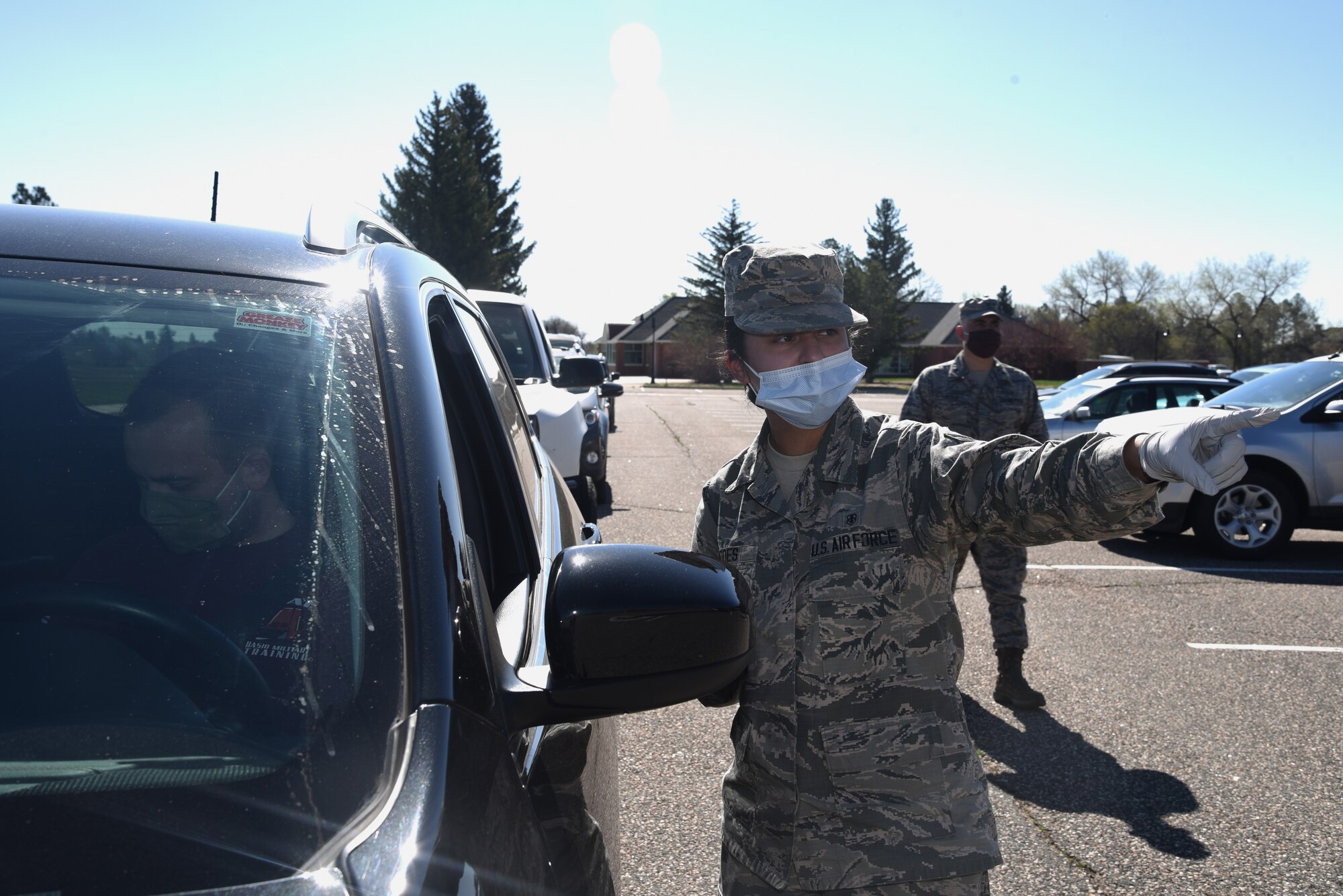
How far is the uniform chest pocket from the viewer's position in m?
1.97

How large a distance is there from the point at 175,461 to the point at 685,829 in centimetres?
275

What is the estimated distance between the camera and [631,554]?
1.57 m

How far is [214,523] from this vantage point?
154 cm

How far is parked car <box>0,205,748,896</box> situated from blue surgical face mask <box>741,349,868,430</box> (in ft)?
1.93

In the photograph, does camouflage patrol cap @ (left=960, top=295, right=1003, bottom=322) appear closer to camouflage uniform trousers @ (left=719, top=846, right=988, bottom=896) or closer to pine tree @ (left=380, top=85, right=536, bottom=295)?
camouflage uniform trousers @ (left=719, top=846, right=988, bottom=896)

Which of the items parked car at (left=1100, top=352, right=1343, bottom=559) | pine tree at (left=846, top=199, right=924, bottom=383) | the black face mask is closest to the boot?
the black face mask

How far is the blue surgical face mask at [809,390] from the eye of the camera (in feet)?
7.09

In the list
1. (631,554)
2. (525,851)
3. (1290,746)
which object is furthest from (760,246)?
(1290,746)

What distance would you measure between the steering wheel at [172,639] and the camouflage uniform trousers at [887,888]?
1073 mm

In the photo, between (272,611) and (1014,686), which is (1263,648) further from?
(272,611)

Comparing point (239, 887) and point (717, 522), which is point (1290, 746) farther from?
point (239, 887)

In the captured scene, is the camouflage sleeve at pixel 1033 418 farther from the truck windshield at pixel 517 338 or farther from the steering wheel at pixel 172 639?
the truck windshield at pixel 517 338

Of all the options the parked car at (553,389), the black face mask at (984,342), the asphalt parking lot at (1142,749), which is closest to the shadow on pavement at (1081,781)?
the asphalt parking lot at (1142,749)

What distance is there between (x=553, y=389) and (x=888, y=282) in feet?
200
